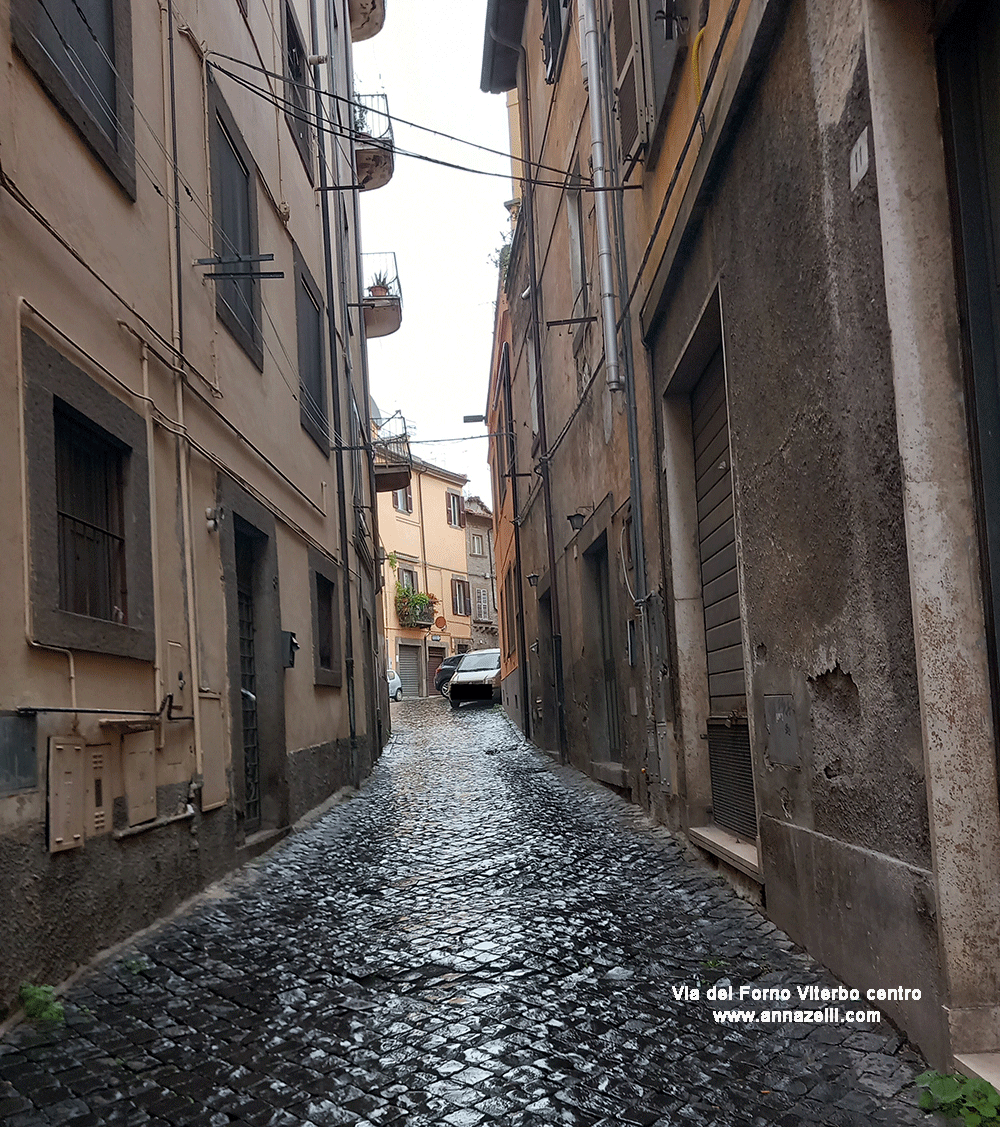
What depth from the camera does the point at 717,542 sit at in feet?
20.6

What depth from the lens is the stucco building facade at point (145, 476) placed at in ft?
13.7

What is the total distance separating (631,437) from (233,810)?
Result: 379 centimetres

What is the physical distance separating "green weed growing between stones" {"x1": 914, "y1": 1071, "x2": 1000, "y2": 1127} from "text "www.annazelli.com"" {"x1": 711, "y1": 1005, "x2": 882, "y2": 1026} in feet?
1.83

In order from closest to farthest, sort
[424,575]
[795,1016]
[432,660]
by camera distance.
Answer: [795,1016]
[424,575]
[432,660]

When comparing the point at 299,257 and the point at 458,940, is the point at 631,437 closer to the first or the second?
A: the point at 458,940

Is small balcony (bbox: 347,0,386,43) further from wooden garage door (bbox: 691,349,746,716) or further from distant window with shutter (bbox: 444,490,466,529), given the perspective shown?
distant window with shutter (bbox: 444,490,466,529)

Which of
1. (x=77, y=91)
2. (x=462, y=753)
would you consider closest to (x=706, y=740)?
(x=77, y=91)

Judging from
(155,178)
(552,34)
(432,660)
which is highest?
(552,34)

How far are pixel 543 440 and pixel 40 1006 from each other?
1091 centimetres

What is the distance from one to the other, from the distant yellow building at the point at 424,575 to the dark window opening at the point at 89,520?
34636 millimetres

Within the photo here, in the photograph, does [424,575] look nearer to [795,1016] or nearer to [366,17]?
[366,17]

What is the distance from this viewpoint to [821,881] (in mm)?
3920

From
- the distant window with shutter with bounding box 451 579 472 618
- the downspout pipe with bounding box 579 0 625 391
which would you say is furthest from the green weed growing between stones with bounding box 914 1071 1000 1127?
the distant window with shutter with bounding box 451 579 472 618

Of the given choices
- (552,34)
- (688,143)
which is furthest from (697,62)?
(552,34)
